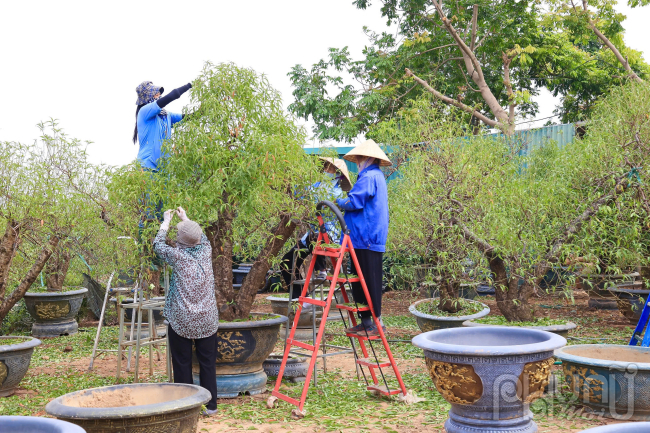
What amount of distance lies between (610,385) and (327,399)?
2275 mm

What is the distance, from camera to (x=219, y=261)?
5.79 meters

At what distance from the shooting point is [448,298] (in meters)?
7.93

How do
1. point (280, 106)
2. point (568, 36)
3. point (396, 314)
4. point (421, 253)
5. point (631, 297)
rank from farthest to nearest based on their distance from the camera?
point (568, 36), point (396, 314), point (631, 297), point (421, 253), point (280, 106)

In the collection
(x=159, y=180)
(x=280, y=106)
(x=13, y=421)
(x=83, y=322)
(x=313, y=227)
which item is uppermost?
(x=280, y=106)

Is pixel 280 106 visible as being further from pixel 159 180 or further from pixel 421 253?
pixel 421 253

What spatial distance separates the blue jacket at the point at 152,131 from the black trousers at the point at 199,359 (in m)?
1.78

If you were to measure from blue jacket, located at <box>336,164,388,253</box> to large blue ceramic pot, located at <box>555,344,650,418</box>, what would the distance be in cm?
177

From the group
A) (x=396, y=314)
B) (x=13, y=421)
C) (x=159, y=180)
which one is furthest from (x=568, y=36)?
(x=13, y=421)

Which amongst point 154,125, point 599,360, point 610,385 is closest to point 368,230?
point 599,360

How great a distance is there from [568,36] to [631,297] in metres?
9.91

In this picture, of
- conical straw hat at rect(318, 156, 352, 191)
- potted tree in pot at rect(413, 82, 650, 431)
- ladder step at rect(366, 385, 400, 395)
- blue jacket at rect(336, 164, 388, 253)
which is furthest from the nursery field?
conical straw hat at rect(318, 156, 352, 191)

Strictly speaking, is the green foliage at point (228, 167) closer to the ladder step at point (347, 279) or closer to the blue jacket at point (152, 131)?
the blue jacket at point (152, 131)

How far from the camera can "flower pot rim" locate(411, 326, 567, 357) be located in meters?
3.75

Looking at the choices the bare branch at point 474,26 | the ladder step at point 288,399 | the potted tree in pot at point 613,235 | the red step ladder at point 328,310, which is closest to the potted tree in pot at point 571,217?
the potted tree in pot at point 613,235
